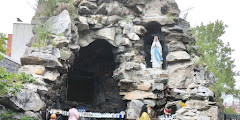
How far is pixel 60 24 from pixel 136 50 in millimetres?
3604

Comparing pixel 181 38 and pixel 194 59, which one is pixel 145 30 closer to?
pixel 181 38

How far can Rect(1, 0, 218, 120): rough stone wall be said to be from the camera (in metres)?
9.55

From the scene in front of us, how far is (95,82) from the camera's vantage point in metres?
14.9

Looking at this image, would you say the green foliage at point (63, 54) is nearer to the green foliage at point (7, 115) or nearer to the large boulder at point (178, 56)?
the green foliage at point (7, 115)

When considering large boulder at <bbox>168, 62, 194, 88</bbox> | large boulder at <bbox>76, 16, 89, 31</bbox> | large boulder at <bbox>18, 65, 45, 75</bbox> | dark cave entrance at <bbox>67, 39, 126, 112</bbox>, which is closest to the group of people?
large boulder at <bbox>168, 62, 194, 88</bbox>

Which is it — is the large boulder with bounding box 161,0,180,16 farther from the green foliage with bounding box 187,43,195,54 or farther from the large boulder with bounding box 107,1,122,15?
the large boulder with bounding box 107,1,122,15

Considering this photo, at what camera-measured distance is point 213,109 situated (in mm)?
9461

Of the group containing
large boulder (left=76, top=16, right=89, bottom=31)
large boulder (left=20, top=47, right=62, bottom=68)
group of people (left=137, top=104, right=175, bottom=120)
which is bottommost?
group of people (left=137, top=104, right=175, bottom=120)

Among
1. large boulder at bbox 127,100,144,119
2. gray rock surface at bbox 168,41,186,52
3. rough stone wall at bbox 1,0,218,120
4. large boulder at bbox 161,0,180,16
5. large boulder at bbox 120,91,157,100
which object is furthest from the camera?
large boulder at bbox 161,0,180,16

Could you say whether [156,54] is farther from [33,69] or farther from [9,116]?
[9,116]

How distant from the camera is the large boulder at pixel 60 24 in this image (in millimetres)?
9922

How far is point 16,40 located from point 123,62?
8056 millimetres

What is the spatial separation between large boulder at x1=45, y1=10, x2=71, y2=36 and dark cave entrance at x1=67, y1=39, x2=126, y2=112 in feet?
12.8

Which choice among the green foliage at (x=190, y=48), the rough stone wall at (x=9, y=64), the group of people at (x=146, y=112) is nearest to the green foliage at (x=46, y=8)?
the rough stone wall at (x=9, y=64)
